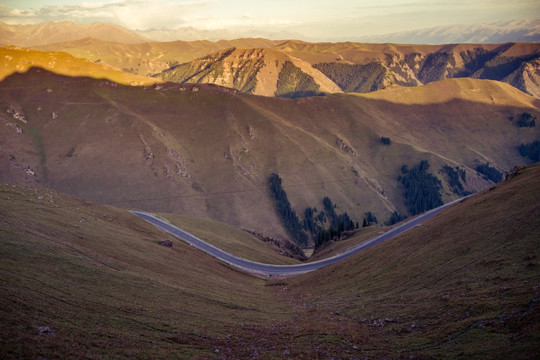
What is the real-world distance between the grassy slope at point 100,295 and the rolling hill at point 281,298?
16 centimetres

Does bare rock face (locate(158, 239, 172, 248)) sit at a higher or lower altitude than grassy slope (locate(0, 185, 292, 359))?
lower

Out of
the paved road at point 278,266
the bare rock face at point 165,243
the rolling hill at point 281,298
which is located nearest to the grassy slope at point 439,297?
the rolling hill at point 281,298

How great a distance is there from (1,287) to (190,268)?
129ft

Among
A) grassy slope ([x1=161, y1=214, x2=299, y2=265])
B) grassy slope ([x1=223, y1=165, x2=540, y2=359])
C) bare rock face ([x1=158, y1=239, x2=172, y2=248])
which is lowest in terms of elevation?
grassy slope ([x1=161, y1=214, x2=299, y2=265])

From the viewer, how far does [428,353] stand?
2870 cm

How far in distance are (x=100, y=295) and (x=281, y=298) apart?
99.7 feet

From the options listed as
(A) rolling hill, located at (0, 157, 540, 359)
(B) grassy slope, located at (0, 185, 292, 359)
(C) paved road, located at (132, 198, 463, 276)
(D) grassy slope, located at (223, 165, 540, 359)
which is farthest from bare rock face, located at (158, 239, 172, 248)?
(D) grassy slope, located at (223, 165, 540, 359)

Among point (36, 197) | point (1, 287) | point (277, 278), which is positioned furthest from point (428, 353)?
point (36, 197)

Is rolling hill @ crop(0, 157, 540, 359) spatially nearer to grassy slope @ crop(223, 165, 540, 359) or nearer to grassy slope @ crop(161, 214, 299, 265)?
grassy slope @ crop(223, 165, 540, 359)

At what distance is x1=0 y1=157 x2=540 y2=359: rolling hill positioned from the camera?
2877 cm

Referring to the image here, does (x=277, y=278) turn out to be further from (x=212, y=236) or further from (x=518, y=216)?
(x=518, y=216)

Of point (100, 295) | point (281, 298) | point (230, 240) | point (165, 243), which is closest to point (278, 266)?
point (230, 240)

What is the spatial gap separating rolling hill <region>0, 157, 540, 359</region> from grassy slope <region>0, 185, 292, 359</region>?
164 millimetres

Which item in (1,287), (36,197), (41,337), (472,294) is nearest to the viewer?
(41,337)
